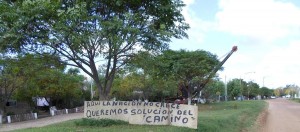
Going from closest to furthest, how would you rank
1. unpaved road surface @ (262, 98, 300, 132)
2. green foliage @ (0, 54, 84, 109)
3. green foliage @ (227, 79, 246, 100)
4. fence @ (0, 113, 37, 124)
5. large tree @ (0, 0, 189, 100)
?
1. large tree @ (0, 0, 189, 100)
2. green foliage @ (0, 54, 84, 109)
3. unpaved road surface @ (262, 98, 300, 132)
4. fence @ (0, 113, 37, 124)
5. green foliage @ (227, 79, 246, 100)

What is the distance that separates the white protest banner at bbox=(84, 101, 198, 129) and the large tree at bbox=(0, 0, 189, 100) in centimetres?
121

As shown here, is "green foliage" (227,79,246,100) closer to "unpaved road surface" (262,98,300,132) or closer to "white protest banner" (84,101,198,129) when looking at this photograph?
"unpaved road surface" (262,98,300,132)

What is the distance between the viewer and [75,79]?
3522 cm

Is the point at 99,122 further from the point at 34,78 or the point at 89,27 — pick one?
the point at 34,78

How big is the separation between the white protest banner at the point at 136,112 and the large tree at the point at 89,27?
1.21 metres

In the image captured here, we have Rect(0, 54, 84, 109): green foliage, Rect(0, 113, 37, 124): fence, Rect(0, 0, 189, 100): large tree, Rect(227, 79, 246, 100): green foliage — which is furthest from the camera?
A: Rect(227, 79, 246, 100): green foliage

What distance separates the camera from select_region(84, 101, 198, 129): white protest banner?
14445mm

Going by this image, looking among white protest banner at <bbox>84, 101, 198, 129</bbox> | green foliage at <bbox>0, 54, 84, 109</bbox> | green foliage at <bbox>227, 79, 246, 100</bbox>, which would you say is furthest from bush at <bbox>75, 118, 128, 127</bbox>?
green foliage at <bbox>227, 79, 246, 100</bbox>

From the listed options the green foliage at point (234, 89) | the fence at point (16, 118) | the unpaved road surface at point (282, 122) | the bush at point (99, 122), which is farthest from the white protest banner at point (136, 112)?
the green foliage at point (234, 89)

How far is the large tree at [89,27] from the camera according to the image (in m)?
12.6

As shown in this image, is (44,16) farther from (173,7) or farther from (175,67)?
(175,67)

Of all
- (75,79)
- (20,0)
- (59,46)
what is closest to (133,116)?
(59,46)

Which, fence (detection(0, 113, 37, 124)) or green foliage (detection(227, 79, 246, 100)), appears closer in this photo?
fence (detection(0, 113, 37, 124))

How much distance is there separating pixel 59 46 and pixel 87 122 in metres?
2.98
